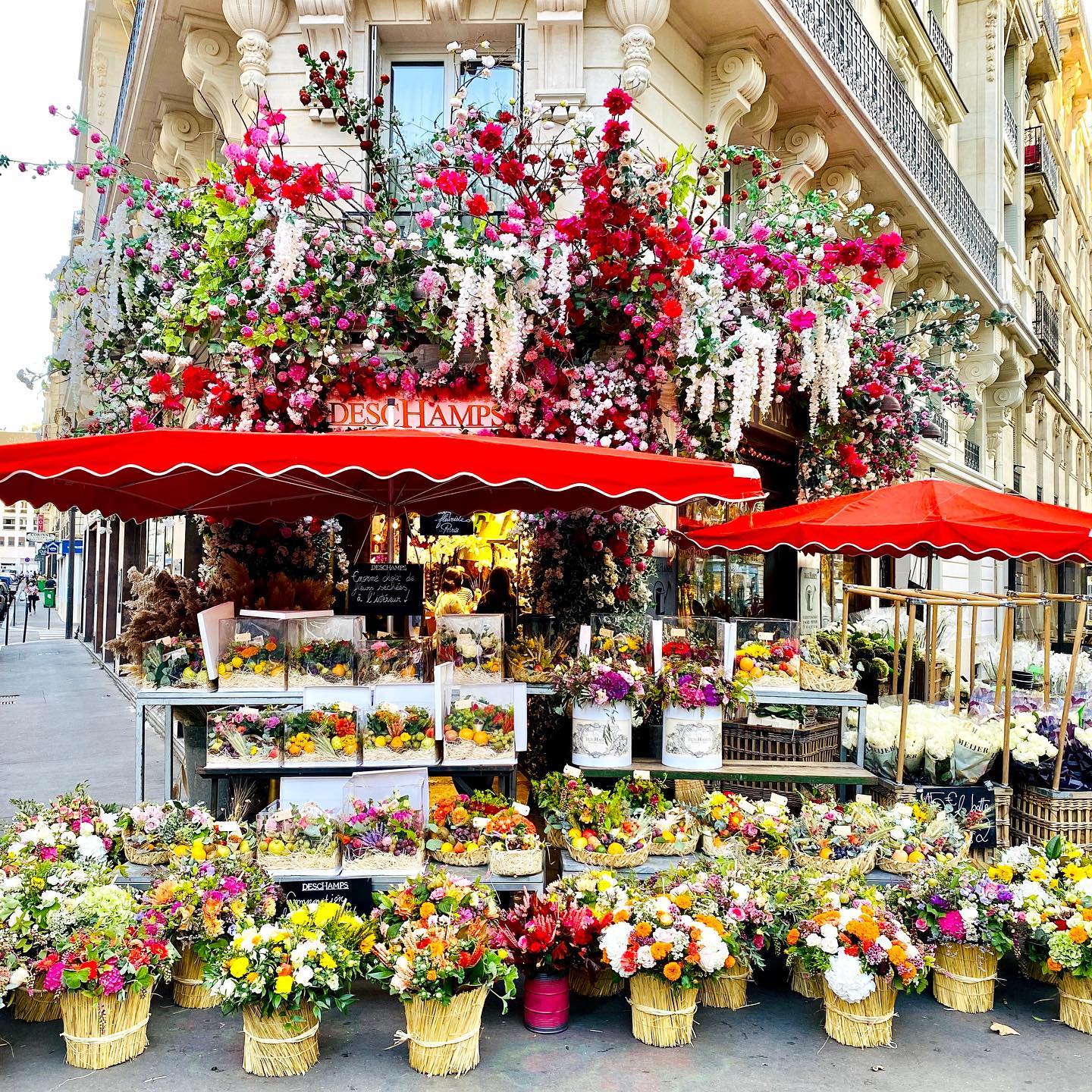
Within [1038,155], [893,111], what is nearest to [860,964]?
[893,111]

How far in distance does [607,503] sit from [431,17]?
17.6 ft

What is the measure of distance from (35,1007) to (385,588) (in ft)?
11.0

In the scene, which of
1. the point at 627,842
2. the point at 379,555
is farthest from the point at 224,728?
the point at 379,555

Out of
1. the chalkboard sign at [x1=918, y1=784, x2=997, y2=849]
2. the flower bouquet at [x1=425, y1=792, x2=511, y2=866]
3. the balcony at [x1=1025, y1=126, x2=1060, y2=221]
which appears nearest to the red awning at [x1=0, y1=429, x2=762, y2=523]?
the flower bouquet at [x1=425, y1=792, x2=511, y2=866]

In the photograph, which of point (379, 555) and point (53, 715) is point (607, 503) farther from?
point (53, 715)

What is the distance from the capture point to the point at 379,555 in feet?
31.7

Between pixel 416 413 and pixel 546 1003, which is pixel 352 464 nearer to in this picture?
pixel 546 1003

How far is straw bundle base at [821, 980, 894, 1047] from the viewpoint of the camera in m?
4.20

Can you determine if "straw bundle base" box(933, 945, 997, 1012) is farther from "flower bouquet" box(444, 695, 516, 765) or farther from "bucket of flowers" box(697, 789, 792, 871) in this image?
"flower bouquet" box(444, 695, 516, 765)

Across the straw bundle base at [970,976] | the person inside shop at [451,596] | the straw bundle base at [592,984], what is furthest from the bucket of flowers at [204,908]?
the person inside shop at [451,596]

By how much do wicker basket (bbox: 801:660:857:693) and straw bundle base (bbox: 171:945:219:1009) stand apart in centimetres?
362

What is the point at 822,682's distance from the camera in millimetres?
5910

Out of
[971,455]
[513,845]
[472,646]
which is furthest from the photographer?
[971,455]

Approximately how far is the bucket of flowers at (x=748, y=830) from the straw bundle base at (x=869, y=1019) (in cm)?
79
